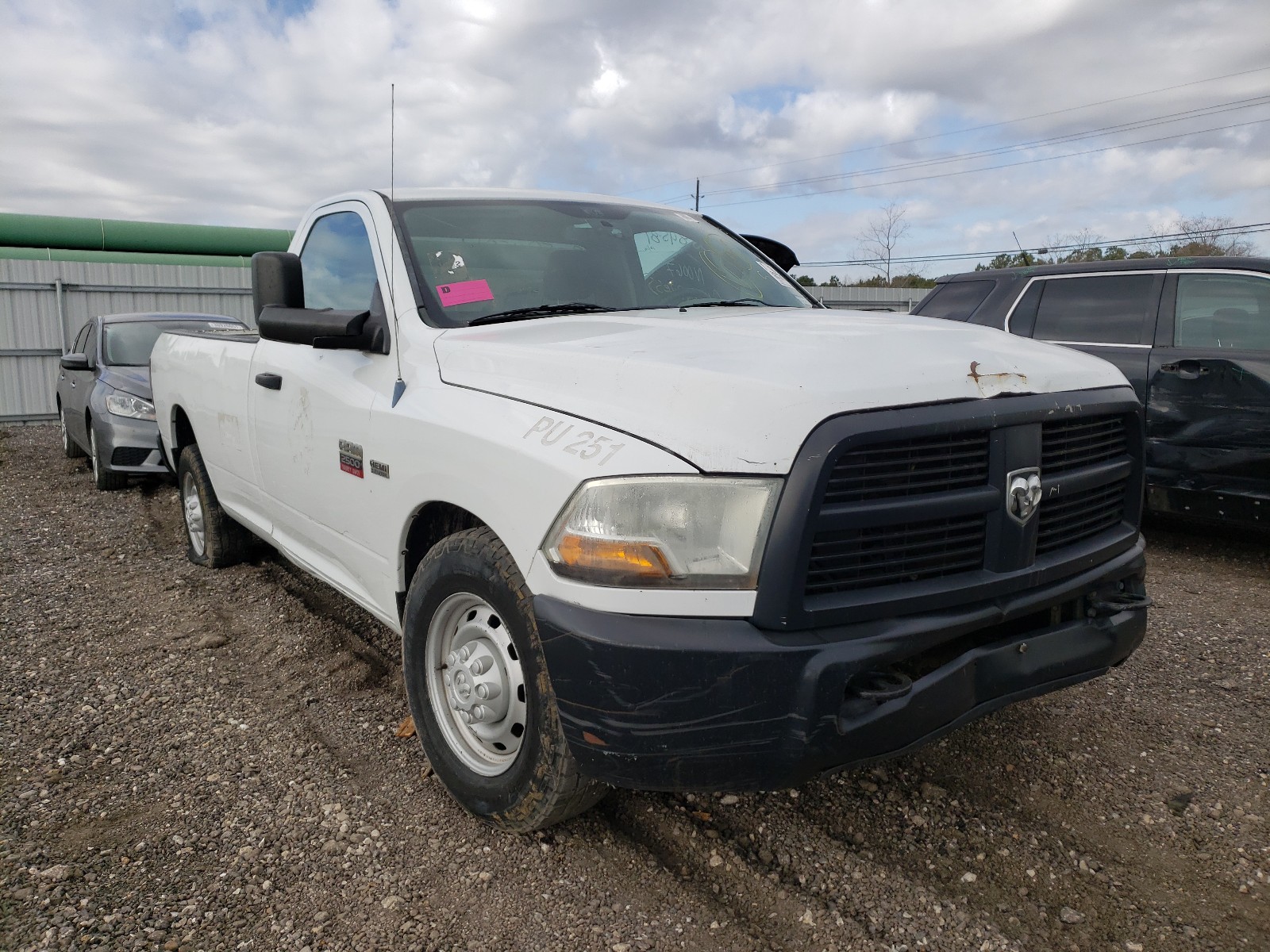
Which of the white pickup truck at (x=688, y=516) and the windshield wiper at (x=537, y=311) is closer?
the white pickup truck at (x=688, y=516)

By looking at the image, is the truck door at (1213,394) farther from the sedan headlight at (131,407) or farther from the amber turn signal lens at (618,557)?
the sedan headlight at (131,407)

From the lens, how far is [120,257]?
2039 cm

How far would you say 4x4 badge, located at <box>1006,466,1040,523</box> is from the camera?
86.2 inches

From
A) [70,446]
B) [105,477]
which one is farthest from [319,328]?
[70,446]

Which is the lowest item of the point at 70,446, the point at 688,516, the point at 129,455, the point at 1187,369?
the point at 70,446

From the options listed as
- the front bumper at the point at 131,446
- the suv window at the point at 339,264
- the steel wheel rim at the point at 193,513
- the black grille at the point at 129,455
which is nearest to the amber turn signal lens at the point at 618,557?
the suv window at the point at 339,264

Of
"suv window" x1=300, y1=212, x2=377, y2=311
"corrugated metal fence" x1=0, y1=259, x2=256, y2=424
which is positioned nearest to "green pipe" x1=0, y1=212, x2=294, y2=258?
"corrugated metal fence" x1=0, y1=259, x2=256, y2=424

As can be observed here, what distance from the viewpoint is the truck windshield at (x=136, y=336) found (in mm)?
8836

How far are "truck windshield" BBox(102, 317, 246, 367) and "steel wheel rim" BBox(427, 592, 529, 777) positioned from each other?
7.13 m

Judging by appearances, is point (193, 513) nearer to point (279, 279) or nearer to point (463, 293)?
point (279, 279)

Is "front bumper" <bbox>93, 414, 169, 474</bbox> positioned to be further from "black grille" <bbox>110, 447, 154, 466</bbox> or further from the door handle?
the door handle

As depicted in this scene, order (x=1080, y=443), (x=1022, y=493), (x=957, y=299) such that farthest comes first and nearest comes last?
1. (x=957, y=299)
2. (x=1080, y=443)
3. (x=1022, y=493)

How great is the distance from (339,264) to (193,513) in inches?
106

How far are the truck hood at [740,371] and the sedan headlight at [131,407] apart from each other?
644cm
